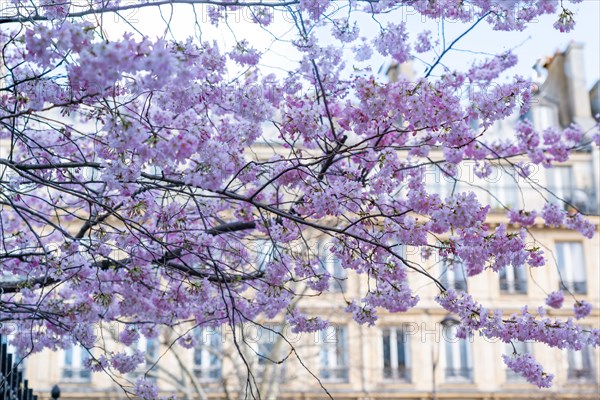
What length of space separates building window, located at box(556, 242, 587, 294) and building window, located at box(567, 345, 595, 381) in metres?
1.89

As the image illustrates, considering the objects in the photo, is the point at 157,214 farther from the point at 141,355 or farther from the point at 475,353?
the point at 475,353

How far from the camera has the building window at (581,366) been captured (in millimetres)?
27156

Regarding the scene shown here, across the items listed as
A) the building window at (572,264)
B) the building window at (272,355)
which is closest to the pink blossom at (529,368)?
the building window at (272,355)

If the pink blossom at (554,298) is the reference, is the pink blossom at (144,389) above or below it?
below

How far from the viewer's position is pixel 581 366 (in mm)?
27312

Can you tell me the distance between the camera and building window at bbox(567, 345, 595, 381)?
27.2 m

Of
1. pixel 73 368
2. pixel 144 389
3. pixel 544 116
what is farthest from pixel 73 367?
pixel 144 389

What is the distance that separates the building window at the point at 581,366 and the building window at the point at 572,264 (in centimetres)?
189

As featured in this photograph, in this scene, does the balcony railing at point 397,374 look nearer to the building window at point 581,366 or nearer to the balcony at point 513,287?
the balcony at point 513,287

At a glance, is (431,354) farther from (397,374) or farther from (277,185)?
(277,185)

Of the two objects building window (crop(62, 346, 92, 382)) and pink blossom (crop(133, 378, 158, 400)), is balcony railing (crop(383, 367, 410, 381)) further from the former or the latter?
pink blossom (crop(133, 378, 158, 400))

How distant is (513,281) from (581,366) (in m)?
3.18

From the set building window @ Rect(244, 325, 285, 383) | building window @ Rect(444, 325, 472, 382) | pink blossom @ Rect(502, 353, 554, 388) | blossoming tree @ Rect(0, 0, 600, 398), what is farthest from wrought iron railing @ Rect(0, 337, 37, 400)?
building window @ Rect(444, 325, 472, 382)

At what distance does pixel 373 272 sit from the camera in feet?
21.4
